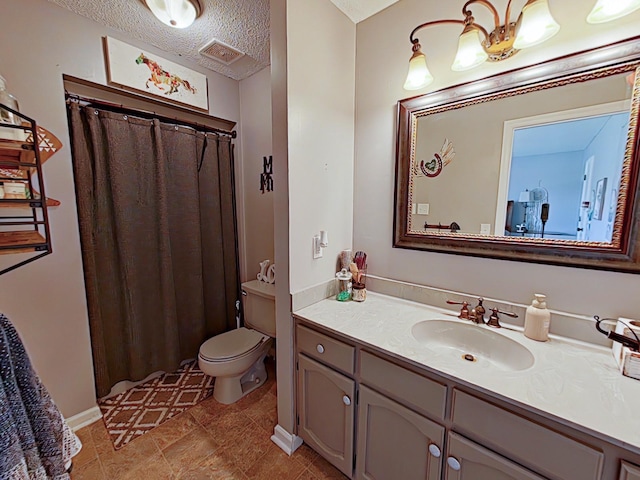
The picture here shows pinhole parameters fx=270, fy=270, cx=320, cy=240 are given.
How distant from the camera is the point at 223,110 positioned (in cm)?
227

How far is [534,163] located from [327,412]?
58.1 inches

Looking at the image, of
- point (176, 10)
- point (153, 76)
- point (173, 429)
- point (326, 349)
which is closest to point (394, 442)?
point (326, 349)

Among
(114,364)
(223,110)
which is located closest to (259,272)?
(114,364)

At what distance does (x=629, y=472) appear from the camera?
26.1 inches

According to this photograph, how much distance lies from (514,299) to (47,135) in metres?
2.53

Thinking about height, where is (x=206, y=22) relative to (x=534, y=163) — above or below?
above

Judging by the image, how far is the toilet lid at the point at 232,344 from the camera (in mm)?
1822

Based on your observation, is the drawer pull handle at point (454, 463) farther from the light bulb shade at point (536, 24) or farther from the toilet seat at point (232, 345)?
the light bulb shade at point (536, 24)

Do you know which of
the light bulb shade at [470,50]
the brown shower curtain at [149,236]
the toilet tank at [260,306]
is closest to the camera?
the light bulb shade at [470,50]

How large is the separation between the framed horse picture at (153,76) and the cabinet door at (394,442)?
7.28ft

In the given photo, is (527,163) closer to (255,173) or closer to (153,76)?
(255,173)

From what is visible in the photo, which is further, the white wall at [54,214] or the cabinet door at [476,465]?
the white wall at [54,214]

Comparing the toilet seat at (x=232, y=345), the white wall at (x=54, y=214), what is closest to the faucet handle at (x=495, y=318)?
the toilet seat at (x=232, y=345)

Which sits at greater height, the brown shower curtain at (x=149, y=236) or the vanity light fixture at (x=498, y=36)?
the vanity light fixture at (x=498, y=36)
